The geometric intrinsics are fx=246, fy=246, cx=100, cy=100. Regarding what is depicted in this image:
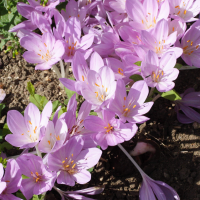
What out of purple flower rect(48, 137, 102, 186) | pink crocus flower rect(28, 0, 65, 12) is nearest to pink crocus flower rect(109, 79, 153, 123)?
purple flower rect(48, 137, 102, 186)

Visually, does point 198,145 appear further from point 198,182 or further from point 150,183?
point 150,183

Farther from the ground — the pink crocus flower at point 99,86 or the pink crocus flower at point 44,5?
the pink crocus flower at point 44,5

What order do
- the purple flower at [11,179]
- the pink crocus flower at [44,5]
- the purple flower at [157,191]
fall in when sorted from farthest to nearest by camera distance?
the pink crocus flower at [44,5] → the purple flower at [157,191] → the purple flower at [11,179]

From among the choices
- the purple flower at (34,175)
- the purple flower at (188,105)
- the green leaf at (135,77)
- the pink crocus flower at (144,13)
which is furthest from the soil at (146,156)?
the pink crocus flower at (144,13)

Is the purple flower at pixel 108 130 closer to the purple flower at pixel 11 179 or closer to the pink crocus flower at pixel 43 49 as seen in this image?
the purple flower at pixel 11 179

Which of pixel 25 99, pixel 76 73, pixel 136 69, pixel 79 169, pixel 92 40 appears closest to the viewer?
pixel 79 169

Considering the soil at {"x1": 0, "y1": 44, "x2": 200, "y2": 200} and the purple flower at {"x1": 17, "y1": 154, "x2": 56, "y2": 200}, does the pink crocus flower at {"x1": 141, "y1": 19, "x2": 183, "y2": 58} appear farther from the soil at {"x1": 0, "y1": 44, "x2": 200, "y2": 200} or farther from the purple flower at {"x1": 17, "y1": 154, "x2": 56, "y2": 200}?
the purple flower at {"x1": 17, "y1": 154, "x2": 56, "y2": 200}

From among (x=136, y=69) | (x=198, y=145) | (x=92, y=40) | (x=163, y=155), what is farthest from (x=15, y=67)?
(x=198, y=145)
